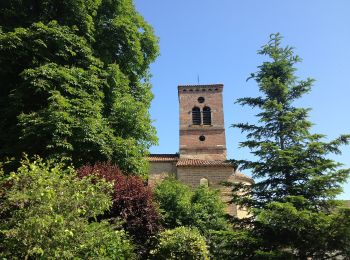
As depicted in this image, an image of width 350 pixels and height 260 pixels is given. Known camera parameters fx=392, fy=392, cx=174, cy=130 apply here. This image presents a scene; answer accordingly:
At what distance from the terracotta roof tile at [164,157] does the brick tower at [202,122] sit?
1.64 m

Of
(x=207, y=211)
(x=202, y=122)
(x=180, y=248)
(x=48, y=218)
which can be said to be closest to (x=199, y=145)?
(x=202, y=122)

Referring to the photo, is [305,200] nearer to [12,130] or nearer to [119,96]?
[119,96]

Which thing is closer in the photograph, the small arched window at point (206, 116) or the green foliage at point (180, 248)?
the green foliage at point (180, 248)

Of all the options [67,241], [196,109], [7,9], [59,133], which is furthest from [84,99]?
[196,109]

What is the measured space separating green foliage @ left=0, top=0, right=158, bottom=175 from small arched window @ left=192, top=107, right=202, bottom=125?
2086cm

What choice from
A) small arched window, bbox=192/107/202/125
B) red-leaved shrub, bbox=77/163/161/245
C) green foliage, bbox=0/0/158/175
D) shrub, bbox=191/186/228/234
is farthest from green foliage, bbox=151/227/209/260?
small arched window, bbox=192/107/202/125

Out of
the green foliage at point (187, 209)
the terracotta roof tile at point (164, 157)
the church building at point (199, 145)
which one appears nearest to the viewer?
the green foliage at point (187, 209)

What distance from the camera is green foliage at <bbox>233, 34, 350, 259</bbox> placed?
12039 mm

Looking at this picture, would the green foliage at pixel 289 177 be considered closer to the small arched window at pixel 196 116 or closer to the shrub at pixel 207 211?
the shrub at pixel 207 211

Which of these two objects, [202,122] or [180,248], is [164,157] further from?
[180,248]

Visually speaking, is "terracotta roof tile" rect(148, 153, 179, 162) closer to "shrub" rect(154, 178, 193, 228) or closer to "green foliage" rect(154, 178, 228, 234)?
"green foliage" rect(154, 178, 228, 234)

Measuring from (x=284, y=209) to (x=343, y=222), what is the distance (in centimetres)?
171

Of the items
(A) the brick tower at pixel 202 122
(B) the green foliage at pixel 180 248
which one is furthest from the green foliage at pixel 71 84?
(A) the brick tower at pixel 202 122

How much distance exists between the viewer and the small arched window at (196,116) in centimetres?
4147
